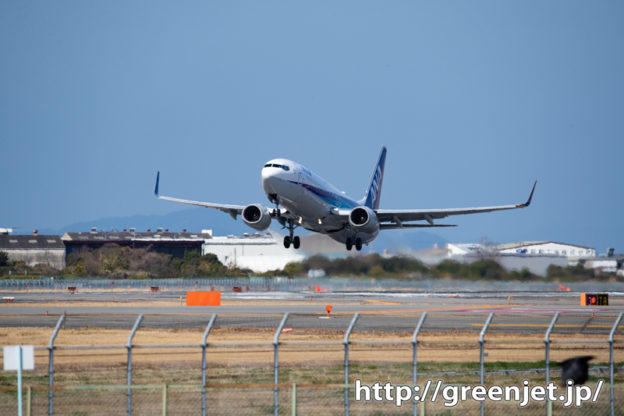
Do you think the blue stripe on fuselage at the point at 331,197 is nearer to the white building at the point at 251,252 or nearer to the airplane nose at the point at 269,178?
the airplane nose at the point at 269,178

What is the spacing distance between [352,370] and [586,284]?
138ft

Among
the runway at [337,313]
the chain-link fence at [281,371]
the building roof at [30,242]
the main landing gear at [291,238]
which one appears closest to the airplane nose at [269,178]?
the runway at [337,313]

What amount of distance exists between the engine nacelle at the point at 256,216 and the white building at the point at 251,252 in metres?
18.7

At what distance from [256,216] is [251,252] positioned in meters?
60.6

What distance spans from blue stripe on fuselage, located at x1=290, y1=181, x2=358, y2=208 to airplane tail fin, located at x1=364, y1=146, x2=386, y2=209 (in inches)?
495

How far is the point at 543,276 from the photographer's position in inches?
A: 2371

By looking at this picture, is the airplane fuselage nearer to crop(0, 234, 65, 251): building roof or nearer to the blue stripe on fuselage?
the blue stripe on fuselage

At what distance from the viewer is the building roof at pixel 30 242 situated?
12072 centimetres

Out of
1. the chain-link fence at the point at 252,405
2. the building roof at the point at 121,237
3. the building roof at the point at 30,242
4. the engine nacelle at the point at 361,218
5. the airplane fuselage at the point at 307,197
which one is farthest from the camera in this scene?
the building roof at the point at 121,237

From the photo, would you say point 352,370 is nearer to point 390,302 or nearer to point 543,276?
point 390,302

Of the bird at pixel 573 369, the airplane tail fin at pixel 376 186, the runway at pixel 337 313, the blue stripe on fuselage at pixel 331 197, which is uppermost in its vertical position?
the airplane tail fin at pixel 376 186

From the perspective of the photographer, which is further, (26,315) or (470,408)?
(26,315)

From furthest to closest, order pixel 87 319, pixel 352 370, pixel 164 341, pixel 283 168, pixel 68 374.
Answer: pixel 283 168 → pixel 87 319 → pixel 164 341 → pixel 352 370 → pixel 68 374

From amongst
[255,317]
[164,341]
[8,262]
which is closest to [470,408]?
[164,341]
